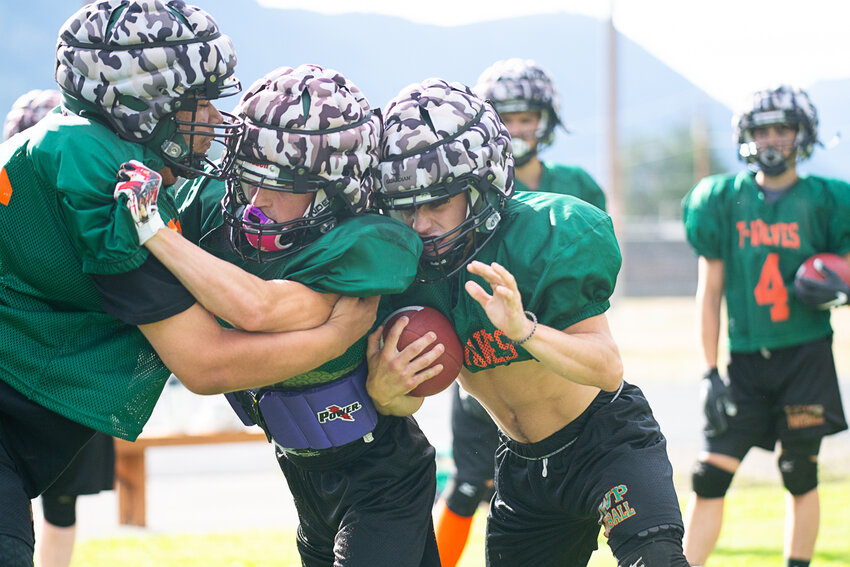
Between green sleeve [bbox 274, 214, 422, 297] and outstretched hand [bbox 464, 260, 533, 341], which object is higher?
green sleeve [bbox 274, 214, 422, 297]

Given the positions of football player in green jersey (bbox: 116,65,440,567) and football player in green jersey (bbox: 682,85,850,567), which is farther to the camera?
football player in green jersey (bbox: 682,85,850,567)

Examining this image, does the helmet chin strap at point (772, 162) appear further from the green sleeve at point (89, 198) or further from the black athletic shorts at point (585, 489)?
the green sleeve at point (89, 198)

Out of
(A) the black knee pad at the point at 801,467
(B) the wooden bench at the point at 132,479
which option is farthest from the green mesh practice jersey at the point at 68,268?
(B) the wooden bench at the point at 132,479

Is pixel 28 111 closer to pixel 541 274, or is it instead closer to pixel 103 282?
pixel 103 282

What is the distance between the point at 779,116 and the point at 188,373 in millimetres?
3752

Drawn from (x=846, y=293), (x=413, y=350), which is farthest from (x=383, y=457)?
(x=846, y=293)

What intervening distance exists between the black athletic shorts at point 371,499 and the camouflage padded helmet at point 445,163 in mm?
544

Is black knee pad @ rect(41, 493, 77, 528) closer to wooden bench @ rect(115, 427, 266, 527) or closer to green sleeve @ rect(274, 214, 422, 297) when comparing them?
wooden bench @ rect(115, 427, 266, 527)

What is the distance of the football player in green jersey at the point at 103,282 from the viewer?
100 inches

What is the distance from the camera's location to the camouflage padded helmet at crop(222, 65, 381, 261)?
9.24 ft

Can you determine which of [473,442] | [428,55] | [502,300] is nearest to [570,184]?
[473,442]

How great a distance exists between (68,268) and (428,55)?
2780cm

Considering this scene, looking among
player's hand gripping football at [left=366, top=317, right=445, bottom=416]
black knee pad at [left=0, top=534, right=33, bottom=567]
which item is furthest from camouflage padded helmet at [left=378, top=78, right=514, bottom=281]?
black knee pad at [left=0, top=534, right=33, bottom=567]

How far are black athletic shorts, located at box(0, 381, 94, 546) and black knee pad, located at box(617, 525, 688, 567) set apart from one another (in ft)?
5.17
